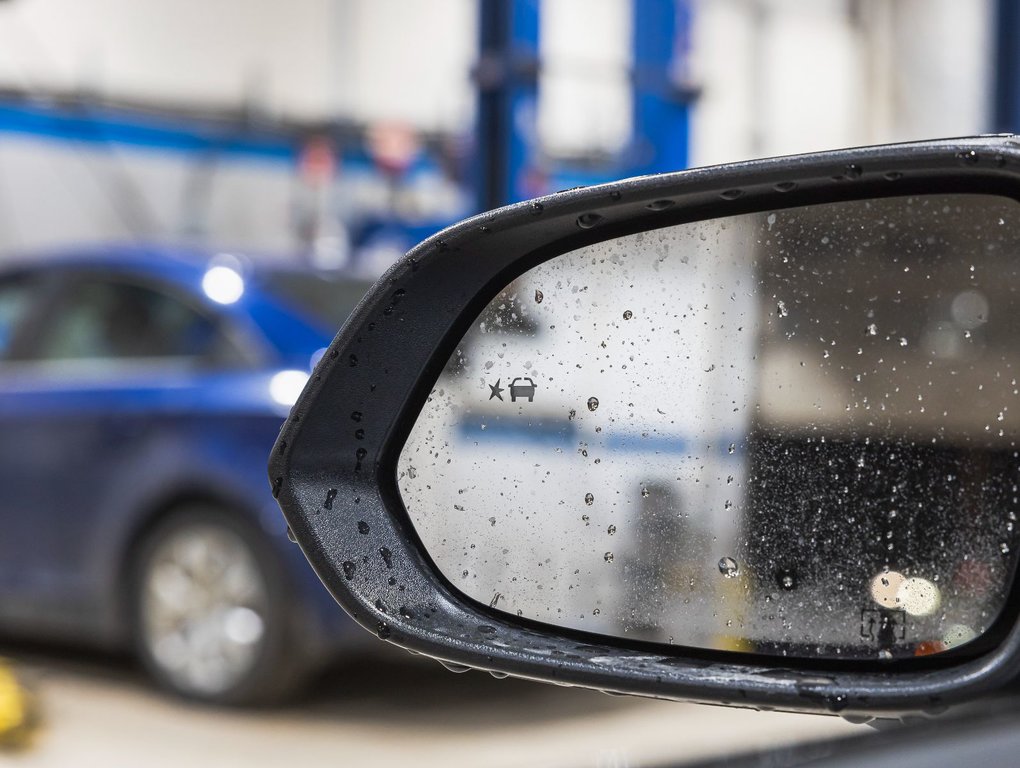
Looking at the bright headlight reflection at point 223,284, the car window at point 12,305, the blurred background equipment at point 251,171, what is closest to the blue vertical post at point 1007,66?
the blurred background equipment at point 251,171

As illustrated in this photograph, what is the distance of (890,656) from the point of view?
0.82 metres

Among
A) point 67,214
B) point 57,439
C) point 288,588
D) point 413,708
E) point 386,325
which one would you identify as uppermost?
point 67,214

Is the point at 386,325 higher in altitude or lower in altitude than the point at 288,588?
higher

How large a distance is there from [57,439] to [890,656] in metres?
3.97

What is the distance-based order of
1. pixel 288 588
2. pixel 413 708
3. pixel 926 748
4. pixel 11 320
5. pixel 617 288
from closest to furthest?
1. pixel 617 288
2. pixel 926 748
3. pixel 288 588
4. pixel 413 708
5. pixel 11 320

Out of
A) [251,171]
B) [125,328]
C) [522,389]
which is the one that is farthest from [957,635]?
[251,171]

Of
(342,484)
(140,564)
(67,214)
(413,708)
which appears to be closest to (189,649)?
(140,564)

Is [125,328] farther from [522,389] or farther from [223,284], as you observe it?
[522,389]

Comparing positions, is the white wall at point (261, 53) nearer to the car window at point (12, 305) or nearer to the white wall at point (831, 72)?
the white wall at point (831, 72)

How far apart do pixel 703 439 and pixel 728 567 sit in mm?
83

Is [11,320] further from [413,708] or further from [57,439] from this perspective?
[413,708]

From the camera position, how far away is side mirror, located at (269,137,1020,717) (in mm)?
804

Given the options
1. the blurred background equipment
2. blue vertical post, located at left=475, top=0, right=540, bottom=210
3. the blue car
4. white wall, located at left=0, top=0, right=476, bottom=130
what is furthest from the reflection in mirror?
white wall, located at left=0, top=0, right=476, bottom=130

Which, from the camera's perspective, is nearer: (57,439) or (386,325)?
(386,325)
